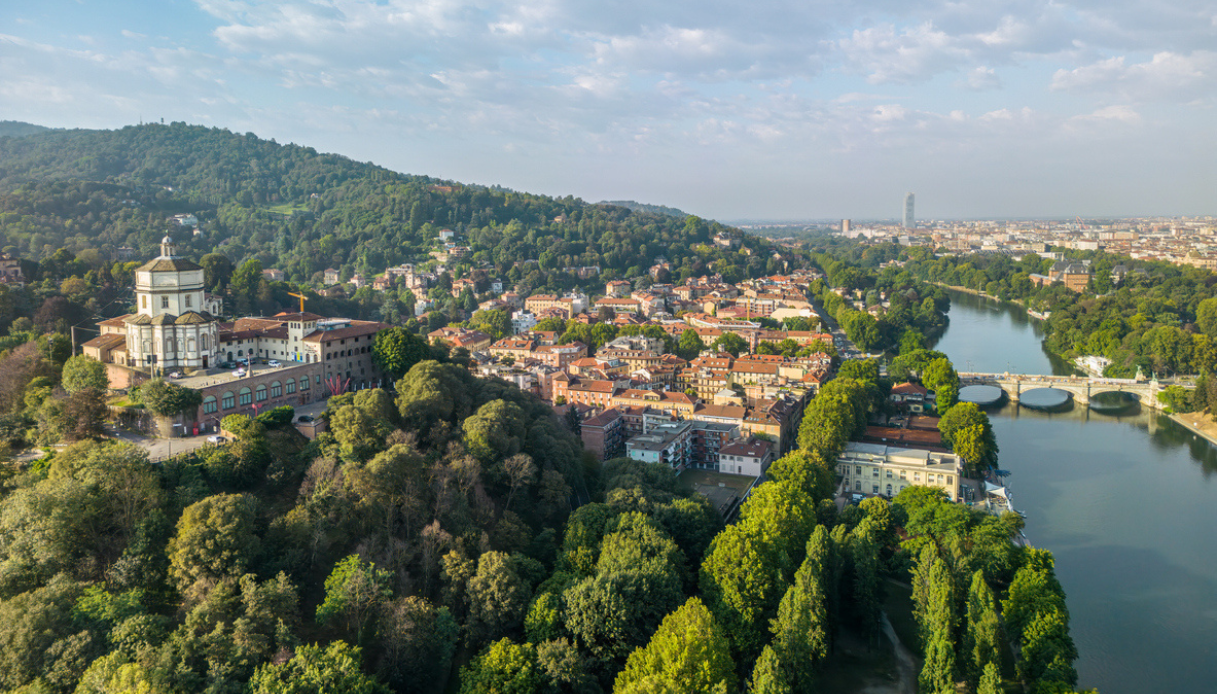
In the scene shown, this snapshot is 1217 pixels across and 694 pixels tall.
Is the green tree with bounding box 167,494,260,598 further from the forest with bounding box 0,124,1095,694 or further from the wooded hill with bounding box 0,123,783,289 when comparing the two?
the wooded hill with bounding box 0,123,783,289

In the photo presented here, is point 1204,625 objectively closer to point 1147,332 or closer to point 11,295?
point 1147,332

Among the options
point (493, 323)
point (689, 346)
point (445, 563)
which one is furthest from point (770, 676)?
point (493, 323)

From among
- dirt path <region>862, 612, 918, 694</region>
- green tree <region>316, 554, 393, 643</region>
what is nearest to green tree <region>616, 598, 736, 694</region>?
dirt path <region>862, 612, 918, 694</region>

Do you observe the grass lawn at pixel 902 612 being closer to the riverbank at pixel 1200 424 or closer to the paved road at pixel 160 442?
the paved road at pixel 160 442

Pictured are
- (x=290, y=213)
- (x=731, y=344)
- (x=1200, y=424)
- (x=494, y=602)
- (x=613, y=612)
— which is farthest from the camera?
(x=290, y=213)

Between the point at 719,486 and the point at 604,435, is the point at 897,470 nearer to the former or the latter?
the point at 719,486

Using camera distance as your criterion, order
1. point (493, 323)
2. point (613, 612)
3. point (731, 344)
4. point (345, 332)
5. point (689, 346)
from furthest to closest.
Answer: point (493, 323) < point (689, 346) < point (731, 344) < point (345, 332) < point (613, 612)

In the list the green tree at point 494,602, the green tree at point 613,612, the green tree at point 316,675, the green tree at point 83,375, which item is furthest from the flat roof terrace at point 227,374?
the green tree at point 613,612
